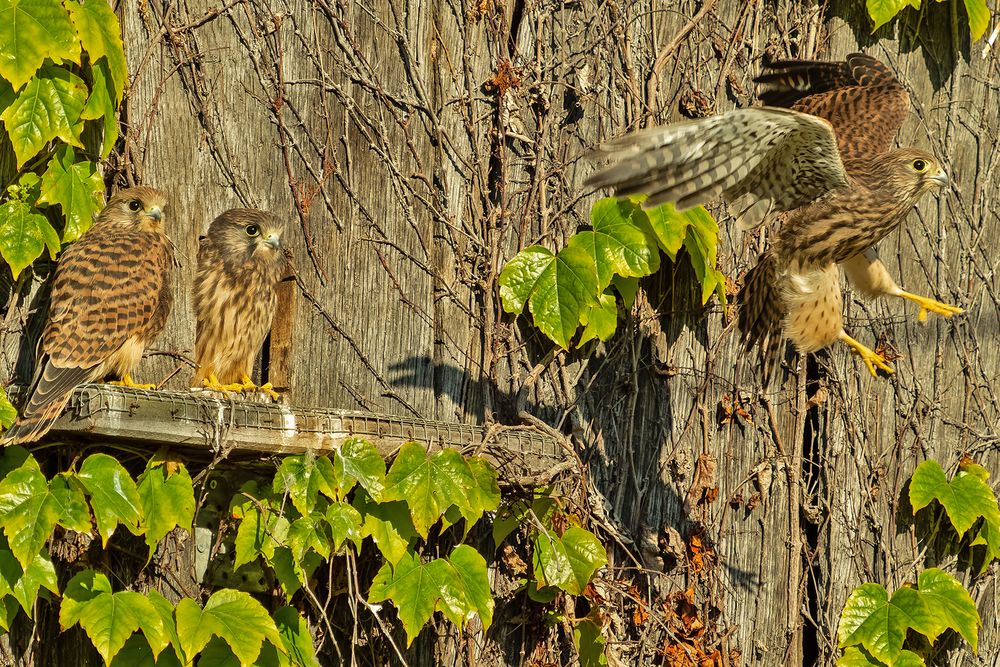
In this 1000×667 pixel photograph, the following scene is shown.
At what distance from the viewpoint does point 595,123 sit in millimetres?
4051

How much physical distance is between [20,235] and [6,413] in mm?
525

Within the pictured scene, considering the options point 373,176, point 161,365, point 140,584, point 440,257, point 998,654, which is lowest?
point 998,654

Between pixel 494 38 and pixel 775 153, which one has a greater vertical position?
pixel 494 38

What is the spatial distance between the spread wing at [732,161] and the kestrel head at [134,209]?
1247mm

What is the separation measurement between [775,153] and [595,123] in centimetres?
62

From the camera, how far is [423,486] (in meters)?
3.32

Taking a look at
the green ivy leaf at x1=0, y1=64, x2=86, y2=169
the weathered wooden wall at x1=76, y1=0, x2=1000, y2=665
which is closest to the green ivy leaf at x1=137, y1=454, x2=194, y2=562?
the weathered wooden wall at x1=76, y1=0, x2=1000, y2=665

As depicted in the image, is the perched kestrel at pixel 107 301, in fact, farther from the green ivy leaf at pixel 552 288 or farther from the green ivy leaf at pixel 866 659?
the green ivy leaf at pixel 866 659

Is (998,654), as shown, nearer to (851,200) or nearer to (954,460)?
(954,460)

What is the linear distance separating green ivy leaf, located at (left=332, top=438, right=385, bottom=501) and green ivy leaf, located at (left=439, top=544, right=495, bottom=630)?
1.16 feet

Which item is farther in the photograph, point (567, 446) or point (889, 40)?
point (889, 40)

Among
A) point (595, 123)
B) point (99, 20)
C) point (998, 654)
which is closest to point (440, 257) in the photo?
point (595, 123)

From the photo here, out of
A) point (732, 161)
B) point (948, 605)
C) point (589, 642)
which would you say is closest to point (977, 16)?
point (732, 161)

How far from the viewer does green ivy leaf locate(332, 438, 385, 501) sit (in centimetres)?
324
